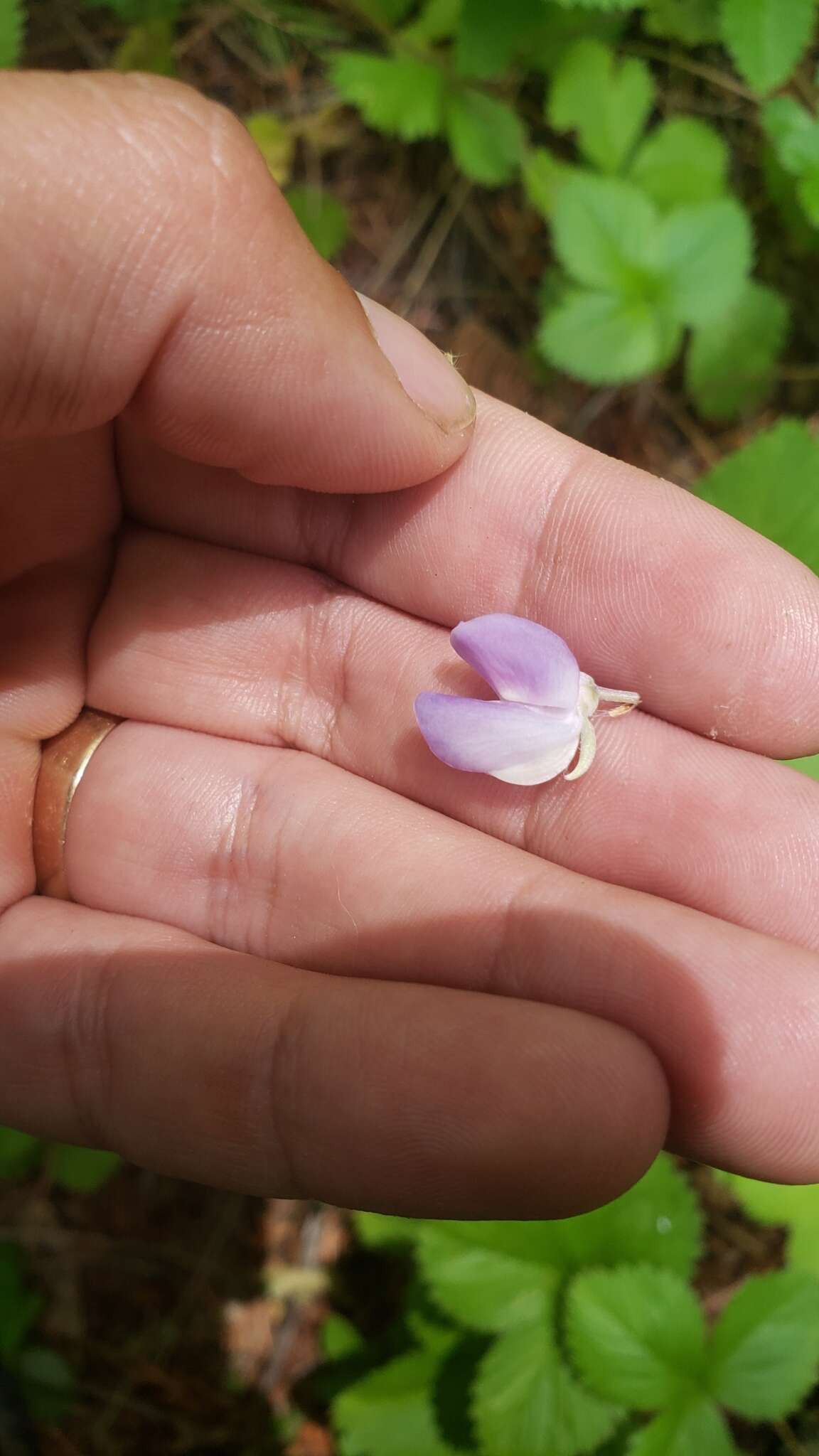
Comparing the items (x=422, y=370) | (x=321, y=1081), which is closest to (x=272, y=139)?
(x=422, y=370)

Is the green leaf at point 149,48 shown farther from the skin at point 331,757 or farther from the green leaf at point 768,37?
the skin at point 331,757

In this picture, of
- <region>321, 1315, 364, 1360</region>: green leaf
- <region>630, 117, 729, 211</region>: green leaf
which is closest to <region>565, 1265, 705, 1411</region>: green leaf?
<region>321, 1315, 364, 1360</region>: green leaf

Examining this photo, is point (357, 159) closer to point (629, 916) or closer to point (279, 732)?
point (279, 732)

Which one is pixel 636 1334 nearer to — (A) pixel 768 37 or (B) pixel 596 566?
(B) pixel 596 566

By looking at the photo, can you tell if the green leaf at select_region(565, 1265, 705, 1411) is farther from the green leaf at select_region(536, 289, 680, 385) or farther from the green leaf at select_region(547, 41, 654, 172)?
the green leaf at select_region(547, 41, 654, 172)

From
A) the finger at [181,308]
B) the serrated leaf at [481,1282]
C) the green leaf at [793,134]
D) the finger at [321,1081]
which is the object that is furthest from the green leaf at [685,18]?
the serrated leaf at [481,1282]

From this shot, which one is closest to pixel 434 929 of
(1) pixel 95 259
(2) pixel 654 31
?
(1) pixel 95 259
